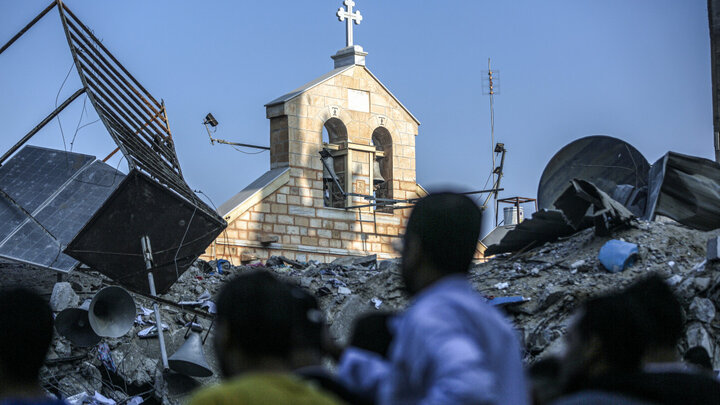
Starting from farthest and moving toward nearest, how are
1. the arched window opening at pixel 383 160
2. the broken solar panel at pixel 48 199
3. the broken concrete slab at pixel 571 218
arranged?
the arched window opening at pixel 383 160 < the broken concrete slab at pixel 571 218 < the broken solar panel at pixel 48 199

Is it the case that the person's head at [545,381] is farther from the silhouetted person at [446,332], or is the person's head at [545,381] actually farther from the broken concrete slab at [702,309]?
the broken concrete slab at [702,309]

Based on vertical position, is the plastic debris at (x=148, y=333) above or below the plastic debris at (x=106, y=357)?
above

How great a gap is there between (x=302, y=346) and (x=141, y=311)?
431 inches

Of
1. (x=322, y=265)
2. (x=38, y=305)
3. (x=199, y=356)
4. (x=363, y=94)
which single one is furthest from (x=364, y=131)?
(x=38, y=305)

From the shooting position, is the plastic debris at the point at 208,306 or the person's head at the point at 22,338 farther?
the plastic debris at the point at 208,306

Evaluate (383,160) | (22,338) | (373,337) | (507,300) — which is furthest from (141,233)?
(383,160)

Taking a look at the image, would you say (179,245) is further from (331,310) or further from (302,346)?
(302,346)

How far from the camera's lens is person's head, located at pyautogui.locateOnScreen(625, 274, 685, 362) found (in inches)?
105

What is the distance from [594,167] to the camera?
48.5 ft

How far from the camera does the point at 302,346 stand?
2.52m

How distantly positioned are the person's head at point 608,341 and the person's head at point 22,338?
1.55 metres

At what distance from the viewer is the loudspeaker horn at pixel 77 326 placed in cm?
1139

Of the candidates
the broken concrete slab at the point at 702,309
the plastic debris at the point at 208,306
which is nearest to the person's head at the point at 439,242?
the broken concrete slab at the point at 702,309

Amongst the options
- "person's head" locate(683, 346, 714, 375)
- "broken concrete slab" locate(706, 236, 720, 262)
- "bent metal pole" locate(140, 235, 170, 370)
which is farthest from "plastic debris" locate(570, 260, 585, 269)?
"person's head" locate(683, 346, 714, 375)
